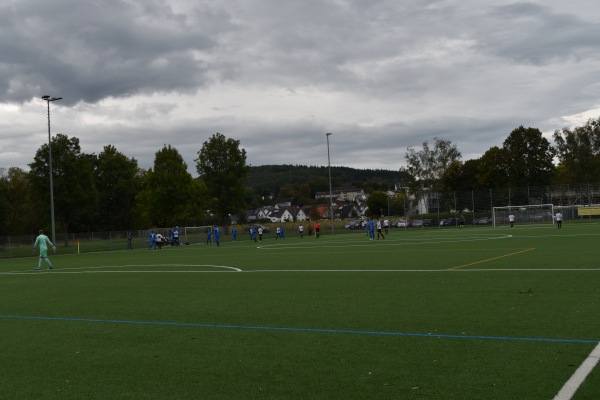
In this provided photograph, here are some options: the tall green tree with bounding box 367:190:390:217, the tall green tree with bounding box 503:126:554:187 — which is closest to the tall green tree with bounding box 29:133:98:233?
the tall green tree with bounding box 503:126:554:187

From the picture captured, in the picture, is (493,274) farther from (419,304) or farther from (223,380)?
(223,380)

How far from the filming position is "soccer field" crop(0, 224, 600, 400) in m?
6.00

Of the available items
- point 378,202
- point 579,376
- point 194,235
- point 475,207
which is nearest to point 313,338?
point 579,376

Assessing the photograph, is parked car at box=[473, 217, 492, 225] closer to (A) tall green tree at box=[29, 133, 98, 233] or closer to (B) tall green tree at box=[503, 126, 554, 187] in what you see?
(B) tall green tree at box=[503, 126, 554, 187]

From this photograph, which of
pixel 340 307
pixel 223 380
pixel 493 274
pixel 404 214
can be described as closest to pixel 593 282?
pixel 493 274

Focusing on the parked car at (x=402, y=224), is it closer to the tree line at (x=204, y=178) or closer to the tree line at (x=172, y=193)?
the tree line at (x=204, y=178)

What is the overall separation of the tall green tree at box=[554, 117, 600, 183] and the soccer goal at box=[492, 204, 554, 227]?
1997 cm

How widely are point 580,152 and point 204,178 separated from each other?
53631 millimetres

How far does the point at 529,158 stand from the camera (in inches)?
3652

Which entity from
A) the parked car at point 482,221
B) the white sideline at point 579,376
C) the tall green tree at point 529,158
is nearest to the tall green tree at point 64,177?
the parked car at point 482,221

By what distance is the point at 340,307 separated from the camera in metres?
11.0

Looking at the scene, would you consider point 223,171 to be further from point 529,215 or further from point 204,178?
point 529,215

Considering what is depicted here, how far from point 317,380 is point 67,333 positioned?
16.6ft

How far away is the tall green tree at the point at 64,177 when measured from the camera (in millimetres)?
60188
